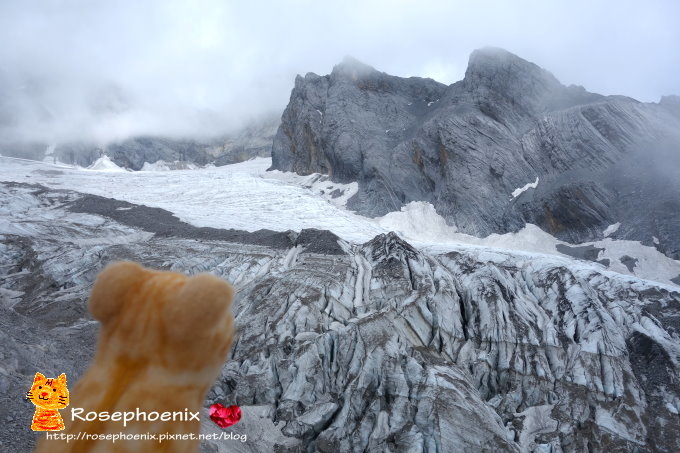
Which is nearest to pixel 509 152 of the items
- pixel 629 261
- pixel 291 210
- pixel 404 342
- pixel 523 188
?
pixel 523 188

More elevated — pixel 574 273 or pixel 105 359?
pixel 105 359

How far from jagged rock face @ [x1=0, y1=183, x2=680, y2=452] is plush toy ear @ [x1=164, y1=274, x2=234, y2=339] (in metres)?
Result: 9.33

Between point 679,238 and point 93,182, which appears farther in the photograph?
point 93,182

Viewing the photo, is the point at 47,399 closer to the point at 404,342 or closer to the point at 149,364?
the point at 149,364

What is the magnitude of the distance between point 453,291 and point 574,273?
6753mm

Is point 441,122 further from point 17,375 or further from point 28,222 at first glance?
point 17,375

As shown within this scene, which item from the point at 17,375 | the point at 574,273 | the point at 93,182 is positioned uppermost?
the point at 574,273

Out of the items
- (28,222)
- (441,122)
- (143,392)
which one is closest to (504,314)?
(143,392)

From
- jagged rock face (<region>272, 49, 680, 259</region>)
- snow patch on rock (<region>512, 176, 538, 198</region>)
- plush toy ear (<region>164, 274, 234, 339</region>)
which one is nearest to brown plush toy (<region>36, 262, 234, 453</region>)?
plush toy ear (<region>164, 274, 234, 339</region>)

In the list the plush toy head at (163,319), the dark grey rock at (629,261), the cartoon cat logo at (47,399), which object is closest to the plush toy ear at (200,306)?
the plush toy head at (163,319)

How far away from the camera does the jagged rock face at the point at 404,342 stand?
566 inches

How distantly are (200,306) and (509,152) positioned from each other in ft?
149

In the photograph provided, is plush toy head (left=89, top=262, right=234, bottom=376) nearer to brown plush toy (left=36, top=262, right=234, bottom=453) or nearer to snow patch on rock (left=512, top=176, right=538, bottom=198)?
brown plush toy (left=36, top=262, right=234, bottom=453)

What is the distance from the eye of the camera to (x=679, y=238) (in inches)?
1122
